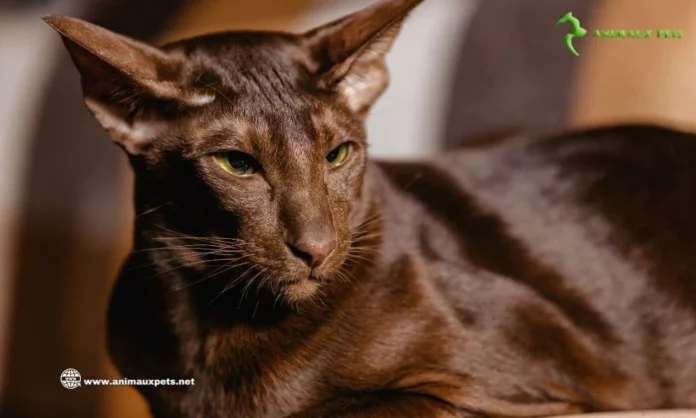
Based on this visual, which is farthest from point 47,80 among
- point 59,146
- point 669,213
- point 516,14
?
point 669,213

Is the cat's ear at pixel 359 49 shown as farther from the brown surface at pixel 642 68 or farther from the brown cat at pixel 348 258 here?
the brown surface at pixel 642 68

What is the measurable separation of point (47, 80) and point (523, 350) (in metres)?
1.20

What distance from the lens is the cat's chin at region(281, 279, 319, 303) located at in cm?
92

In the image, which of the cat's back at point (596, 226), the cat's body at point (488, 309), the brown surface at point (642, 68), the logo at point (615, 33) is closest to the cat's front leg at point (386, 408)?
the cat's body at point (488, 309)

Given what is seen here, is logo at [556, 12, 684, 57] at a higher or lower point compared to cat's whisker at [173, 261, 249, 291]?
higher

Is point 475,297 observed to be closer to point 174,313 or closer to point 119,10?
point 174,313

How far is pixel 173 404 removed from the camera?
1049 millimetres

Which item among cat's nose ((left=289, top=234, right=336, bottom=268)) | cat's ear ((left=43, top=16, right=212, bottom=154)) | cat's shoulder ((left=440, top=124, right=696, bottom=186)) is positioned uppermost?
cat's shoulder ((left=440, top=124, right=696, bottom=186))

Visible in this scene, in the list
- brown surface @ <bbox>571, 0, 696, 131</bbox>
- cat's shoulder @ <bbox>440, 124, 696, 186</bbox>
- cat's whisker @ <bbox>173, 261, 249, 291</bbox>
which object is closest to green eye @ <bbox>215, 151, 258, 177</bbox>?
cat's whisker @ <bbox>173, 261, 249, 291</bbox>

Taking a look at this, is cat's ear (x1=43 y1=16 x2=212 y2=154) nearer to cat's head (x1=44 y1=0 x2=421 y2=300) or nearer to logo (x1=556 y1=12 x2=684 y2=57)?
cat's head (x1=44 y1=0 x2=421 y2=300)

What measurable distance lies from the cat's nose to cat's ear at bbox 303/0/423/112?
20 centimetres

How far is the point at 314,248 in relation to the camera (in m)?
0.86

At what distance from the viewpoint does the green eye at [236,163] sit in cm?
90

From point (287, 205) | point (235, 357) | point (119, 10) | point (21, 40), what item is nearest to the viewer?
point (287, 205)
